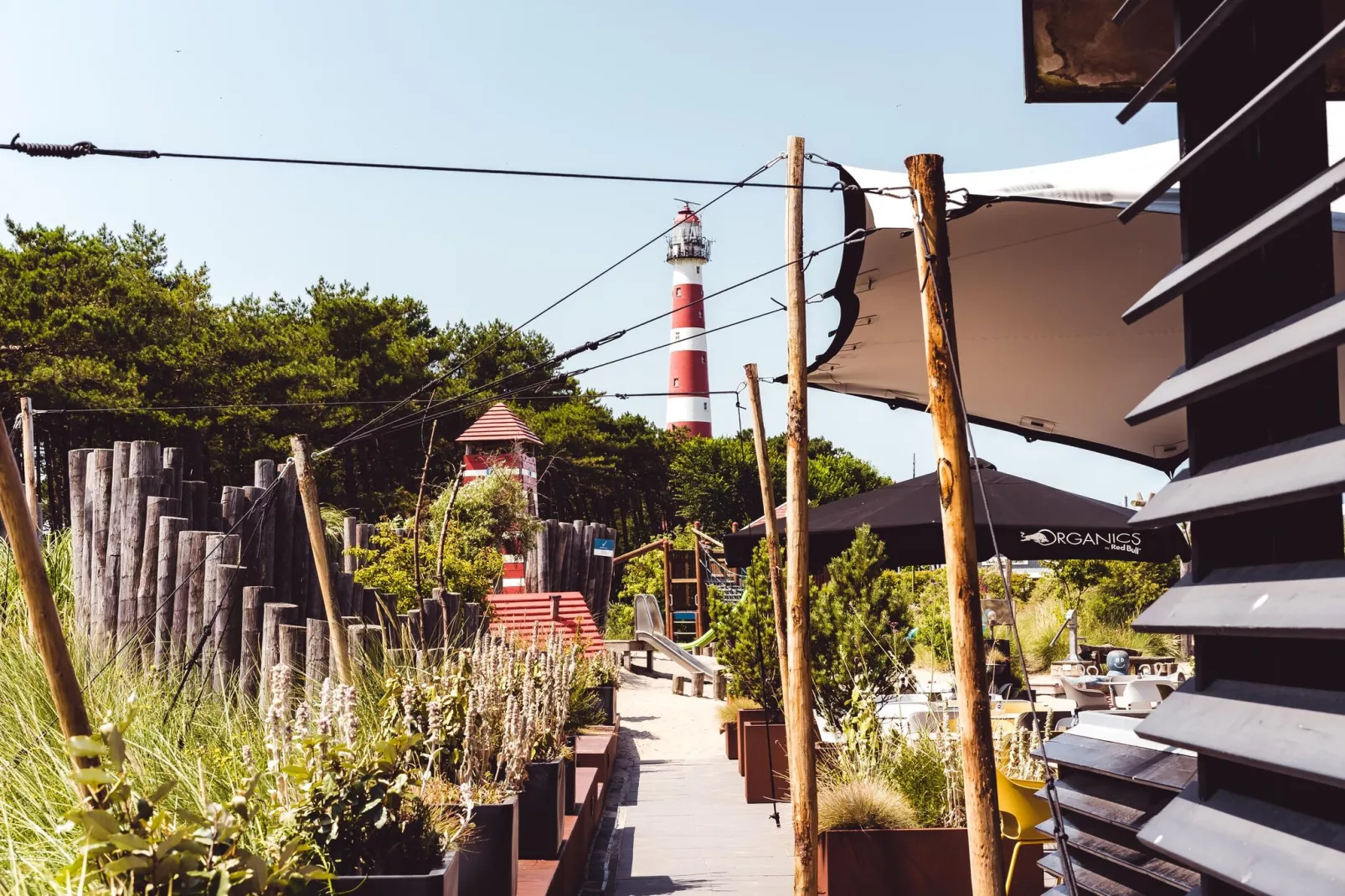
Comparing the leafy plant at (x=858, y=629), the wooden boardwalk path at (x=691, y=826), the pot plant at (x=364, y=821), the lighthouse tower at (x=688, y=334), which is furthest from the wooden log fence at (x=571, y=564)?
the lighthouse tower at (x=688, y=334)

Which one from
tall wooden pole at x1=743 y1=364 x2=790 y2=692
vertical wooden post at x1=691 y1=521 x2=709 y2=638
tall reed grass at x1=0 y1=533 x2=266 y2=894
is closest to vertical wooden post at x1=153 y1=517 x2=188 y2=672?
tall reed grass at x1=0 y1=533 x2=266 y2=894

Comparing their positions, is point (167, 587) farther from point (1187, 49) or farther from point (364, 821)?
point (1187, 49)

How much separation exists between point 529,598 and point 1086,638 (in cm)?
914

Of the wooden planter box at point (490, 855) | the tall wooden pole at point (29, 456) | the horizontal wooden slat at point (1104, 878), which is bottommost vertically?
the wooden planter box at point (490, 855)

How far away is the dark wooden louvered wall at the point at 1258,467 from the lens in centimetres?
76

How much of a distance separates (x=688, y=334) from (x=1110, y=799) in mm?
46702

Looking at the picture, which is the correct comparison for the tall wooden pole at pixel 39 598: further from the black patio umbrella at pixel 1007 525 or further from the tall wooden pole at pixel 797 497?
the black patio umbrella at pixel 1007 525

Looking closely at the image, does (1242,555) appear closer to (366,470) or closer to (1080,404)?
(1080,404)

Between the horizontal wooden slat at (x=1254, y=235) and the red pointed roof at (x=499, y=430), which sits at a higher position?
the red pointed roof at (x=499, y=430)

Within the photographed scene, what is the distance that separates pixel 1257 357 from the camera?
82 cm

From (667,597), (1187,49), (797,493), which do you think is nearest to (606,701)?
(797,493)

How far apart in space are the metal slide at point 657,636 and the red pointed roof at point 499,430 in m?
4.05

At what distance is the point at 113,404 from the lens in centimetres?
2189

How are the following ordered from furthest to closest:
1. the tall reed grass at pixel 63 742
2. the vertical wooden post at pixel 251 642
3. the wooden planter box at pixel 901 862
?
the vertical wooden post at pixel 251 642 < the wooden planter box at pixel 901 862 < the tall reed grass at pixel 63 742
